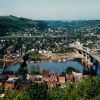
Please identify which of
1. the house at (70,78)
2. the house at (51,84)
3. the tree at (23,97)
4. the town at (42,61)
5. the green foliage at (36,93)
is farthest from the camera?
the house at (70,78)

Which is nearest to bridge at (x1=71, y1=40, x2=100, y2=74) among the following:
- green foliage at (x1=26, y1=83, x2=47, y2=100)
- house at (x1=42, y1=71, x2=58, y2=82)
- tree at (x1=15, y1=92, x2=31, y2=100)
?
house at (x1=42, y1=71, x2=58, y2=82)

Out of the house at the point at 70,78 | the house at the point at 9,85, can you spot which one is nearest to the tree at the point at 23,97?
the house at the point at 9,85

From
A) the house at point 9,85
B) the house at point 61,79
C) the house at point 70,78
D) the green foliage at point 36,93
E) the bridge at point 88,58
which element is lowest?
the bridge at point 88,58

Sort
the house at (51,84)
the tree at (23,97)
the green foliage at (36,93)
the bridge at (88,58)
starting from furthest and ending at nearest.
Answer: the bridge at (88,58) < the house at (51,84) < the green foliage at (36,93) < the tree at (23,97)

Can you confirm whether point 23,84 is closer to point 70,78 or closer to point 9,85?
point 9,85

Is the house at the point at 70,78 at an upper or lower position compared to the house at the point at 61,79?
lower

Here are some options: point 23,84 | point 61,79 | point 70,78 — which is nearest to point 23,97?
point 23,84

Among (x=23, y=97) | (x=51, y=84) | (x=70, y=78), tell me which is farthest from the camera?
(x=70, y=78)

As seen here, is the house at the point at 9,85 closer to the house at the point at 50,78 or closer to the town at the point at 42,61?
the town at the point at 42,61

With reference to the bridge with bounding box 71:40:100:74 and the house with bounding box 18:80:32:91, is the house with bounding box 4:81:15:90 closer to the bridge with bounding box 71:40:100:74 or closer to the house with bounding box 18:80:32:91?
the house with bounding box 18:80:32:91

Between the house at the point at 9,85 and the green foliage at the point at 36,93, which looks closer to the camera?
the green foliage at the point at 36,93

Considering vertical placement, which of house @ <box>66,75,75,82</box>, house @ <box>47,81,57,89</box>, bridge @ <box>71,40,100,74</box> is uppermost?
house @ <box>47,81,57,89</box>

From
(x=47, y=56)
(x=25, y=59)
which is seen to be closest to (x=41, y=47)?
(x=47, y=56)
